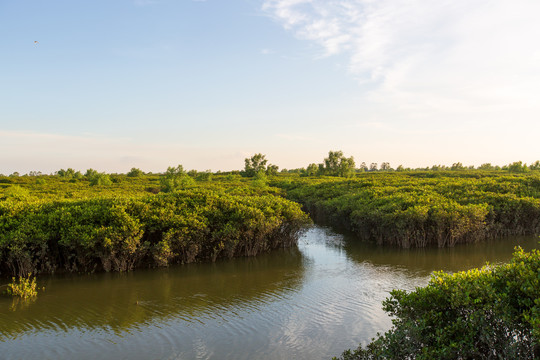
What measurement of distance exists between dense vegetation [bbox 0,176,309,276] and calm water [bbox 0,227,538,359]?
745mm

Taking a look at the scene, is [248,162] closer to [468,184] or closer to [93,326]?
[468,184]

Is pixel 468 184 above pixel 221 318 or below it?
above

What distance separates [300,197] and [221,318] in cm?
2712

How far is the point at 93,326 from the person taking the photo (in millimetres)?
9664

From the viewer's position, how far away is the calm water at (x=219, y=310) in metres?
8.49

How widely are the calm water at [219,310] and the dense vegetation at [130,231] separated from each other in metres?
0.75

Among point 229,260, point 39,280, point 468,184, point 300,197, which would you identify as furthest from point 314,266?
point 300,197

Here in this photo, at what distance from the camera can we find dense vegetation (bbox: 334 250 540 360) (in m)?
5.48

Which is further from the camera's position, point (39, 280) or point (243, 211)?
point (243, 211)

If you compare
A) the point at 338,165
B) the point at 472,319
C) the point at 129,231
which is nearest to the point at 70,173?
the point at 338,165

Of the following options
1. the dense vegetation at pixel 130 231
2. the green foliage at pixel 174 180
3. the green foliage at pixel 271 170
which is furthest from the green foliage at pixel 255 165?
the dense vegetation at pixel 130 231

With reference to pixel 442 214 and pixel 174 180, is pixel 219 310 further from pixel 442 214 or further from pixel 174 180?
pixel 174 180

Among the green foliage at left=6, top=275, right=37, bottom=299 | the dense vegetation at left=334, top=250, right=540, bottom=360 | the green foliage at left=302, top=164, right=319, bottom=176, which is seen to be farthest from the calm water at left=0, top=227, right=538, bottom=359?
the green foliage at left=302, top=164, right=319, bottom=176

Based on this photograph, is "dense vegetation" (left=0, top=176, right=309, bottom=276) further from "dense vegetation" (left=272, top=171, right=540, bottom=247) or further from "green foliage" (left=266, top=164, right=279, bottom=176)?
"green foliage" (left=266, top=164, right=279, bottom=176)
